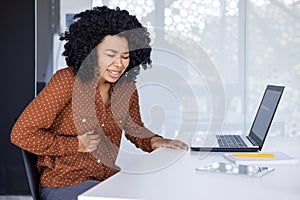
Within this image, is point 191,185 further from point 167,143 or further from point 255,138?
point 255,138

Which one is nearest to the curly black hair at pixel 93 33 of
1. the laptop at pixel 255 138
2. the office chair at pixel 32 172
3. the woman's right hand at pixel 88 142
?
the woman's right hand at pixel 88 142

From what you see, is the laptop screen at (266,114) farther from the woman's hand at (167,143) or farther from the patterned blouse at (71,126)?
the patterned blouse at (71,126)

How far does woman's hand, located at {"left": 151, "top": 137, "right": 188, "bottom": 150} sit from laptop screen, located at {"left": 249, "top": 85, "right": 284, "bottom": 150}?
1.05ft

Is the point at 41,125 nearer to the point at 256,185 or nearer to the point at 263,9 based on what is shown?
the point at 256,185

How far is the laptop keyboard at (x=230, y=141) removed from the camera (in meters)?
2.05

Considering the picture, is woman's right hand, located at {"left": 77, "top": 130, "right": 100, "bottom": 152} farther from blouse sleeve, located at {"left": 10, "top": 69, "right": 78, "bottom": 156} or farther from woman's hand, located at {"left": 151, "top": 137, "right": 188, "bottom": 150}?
woman's hand, located at {"left": 151, "top": 137, "right": 188, "bottom": 150}

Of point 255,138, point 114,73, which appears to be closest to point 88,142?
point 114,73

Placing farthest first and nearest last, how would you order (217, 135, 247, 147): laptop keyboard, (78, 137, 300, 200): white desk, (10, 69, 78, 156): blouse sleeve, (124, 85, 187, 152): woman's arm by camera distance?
1. (124, 85, 187, 152): woman's arm
2. (217, 135, 247, 147): laptop keyboard
3. (10, 69, 78, 156): blouse sleeve
4. (78, 137, 300, 200): white desk

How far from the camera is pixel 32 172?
1808 millimetres

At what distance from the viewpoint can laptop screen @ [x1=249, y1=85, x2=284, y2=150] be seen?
1.99 m

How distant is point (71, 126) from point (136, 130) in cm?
39

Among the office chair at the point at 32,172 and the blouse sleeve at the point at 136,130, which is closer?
the office chair at the point at 32,172

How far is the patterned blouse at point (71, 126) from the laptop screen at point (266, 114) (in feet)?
1.59

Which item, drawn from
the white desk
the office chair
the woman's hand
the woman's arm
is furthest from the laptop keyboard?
the office chair
